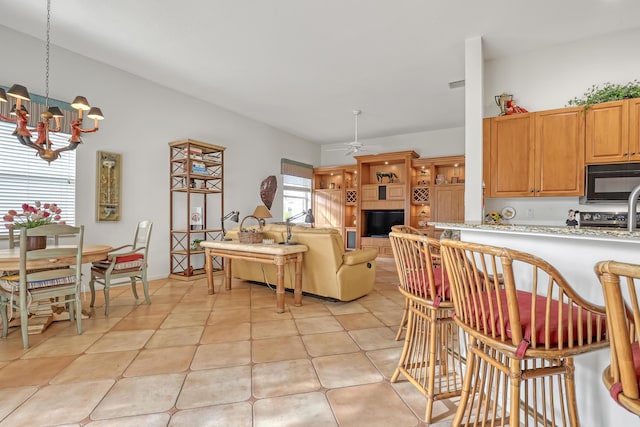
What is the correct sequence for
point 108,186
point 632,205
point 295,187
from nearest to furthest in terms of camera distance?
point 632,205, point 108,186, point 295,187

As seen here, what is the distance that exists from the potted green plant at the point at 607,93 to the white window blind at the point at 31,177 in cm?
549

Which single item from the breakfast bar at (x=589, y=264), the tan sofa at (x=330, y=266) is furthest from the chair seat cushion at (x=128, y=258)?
the breakfast bar at (x=589, y=264)

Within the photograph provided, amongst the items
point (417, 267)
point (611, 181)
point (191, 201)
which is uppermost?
point (611, 181)

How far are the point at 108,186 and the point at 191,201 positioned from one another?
1.23 meters

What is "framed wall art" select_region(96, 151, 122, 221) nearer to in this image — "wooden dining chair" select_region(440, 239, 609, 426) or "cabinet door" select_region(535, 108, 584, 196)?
"wooden dining chair" select_region(440, 239, 609, 426)

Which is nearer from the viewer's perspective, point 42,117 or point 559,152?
point 42,117

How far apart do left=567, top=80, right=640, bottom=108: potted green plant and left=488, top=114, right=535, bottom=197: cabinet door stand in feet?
1.73

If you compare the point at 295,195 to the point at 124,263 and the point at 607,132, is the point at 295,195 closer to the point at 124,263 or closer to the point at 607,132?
the point at 124,263

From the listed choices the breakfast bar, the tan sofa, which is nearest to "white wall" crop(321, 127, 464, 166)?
the tan sofa

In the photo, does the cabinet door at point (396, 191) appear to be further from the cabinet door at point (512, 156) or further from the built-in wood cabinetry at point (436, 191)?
the cabinet door at point (512, 156)

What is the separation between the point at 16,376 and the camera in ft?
6.25

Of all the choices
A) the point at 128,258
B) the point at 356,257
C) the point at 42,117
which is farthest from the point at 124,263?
the point at 356,257

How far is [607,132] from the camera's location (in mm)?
2818

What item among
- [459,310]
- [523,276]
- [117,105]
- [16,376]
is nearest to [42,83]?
[117,105]
